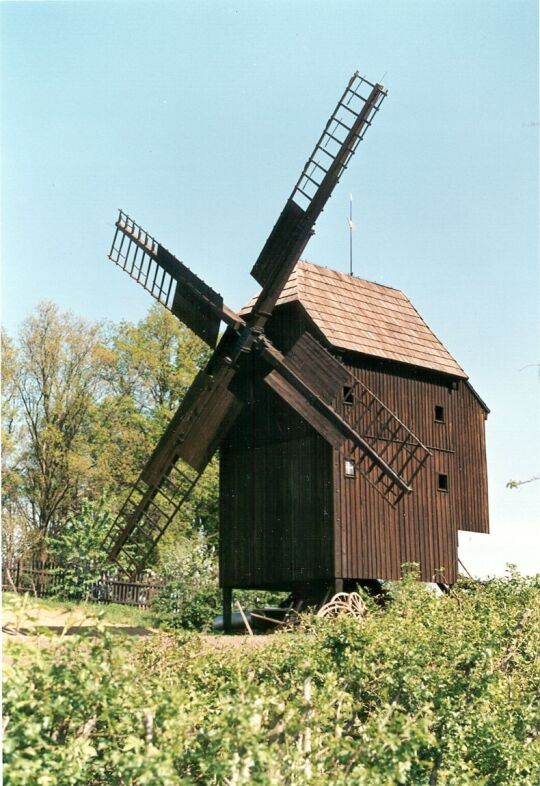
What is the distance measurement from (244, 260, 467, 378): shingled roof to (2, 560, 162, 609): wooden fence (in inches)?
422

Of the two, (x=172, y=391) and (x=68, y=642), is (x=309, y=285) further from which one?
(x=172, y=391)

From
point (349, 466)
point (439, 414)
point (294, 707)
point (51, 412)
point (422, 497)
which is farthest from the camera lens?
point (51, 412)

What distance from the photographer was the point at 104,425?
37.3m

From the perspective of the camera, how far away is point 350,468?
1883cm

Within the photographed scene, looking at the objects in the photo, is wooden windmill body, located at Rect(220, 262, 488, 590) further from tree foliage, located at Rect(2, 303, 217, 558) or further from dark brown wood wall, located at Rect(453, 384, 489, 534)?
tree foliage, located at Rect(2, 303, 217, 558)

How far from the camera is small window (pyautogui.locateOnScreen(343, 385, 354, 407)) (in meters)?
19.2

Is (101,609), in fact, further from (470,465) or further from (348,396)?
(470,465)

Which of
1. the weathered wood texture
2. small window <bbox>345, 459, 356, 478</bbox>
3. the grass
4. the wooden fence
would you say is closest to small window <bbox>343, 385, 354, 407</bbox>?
the weathered wood texture

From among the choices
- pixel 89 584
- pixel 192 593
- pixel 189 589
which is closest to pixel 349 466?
pixel 192 593

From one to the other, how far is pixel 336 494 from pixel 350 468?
61 cm

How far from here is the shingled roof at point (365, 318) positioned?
1978cm

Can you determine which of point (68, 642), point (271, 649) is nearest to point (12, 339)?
point (271, 649)

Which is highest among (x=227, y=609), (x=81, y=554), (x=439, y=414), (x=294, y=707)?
(x=439, y=414)

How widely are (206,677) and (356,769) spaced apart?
9.04 feet
